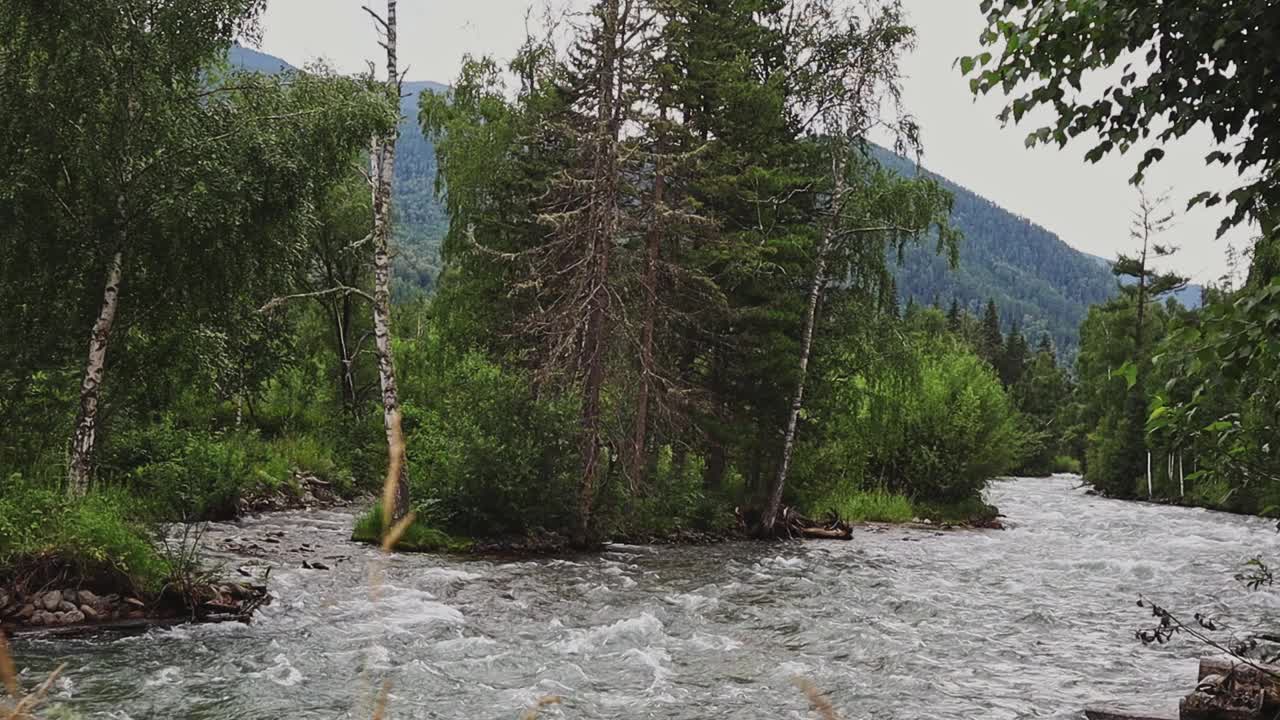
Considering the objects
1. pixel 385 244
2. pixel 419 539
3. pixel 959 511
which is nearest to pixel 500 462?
pixel 419 539

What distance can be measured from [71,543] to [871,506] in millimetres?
24439

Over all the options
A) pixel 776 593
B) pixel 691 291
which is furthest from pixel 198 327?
pixel 691 291

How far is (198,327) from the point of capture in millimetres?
15359

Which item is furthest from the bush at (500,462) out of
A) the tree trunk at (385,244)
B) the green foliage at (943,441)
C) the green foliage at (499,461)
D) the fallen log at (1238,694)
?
the green foliage at (943,441)

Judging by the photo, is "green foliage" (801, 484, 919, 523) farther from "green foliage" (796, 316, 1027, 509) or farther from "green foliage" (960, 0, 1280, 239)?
"green foliage" (960, 0, 1280, 239)

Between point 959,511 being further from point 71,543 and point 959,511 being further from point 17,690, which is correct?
point 17,690

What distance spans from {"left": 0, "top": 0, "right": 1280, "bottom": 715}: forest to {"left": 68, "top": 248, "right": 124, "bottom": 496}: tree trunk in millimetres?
56

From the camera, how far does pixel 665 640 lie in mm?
12320

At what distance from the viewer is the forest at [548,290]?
246 inches

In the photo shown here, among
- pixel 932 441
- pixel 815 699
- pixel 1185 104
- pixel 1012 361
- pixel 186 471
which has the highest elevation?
pixel 1012 361

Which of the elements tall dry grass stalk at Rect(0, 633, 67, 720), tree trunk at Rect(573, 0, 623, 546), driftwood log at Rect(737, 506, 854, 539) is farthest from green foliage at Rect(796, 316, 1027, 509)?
tall dry grass stalk at Rect(0, 633, 67, 720)

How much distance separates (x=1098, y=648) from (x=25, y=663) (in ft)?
41.2

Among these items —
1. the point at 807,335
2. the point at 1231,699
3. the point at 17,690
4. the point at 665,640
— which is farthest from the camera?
the point at 807,335

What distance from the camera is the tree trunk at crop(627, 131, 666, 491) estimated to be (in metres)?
20.6
